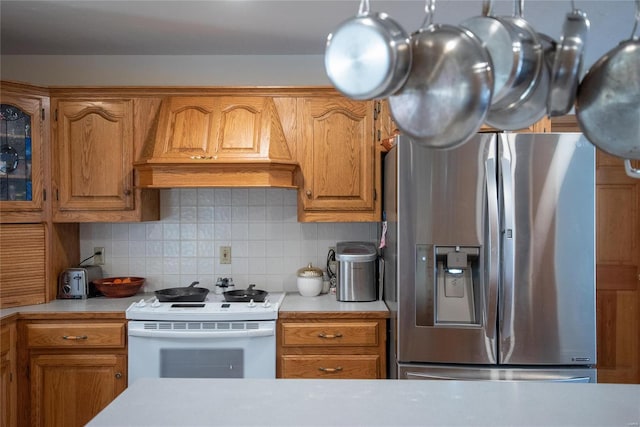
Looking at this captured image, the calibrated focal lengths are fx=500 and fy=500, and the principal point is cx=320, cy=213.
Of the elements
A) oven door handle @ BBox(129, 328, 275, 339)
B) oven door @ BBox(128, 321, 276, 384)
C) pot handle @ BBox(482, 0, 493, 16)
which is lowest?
oven door @ BBox(128, 321, 276, 384)

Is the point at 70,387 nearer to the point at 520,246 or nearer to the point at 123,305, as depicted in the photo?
the point at 123,305

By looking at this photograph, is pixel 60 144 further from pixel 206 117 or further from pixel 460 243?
pixel 460 243

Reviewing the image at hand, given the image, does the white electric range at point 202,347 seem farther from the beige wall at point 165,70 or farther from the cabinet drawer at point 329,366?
the beige wall at point 165,70

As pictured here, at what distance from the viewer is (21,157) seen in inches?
111

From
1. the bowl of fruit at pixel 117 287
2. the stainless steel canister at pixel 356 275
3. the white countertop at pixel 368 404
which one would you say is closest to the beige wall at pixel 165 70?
the stainless steel canister at pixel 356 275

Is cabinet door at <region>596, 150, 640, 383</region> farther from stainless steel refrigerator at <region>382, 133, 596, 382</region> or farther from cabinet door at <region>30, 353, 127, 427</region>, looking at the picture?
cabinet door at <region>30, 353, 127, 427</region>

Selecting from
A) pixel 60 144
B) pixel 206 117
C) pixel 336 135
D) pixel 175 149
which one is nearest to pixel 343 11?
pixel 336 135

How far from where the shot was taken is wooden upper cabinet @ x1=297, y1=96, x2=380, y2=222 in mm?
2961

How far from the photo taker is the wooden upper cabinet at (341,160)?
2.96m

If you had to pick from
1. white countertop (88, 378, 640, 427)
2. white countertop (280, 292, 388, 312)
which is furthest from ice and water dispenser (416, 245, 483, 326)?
white countertop (88, 378, 640, 427)

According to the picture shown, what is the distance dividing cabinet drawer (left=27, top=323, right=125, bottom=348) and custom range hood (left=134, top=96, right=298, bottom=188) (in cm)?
82

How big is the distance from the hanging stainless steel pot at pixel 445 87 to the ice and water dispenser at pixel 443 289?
1644 mm

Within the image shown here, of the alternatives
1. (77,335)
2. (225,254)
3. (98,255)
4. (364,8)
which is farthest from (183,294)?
(364,8)

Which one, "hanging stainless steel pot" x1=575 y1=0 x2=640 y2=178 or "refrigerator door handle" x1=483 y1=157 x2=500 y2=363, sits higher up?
"hanging stainless steel pot" x1=575 y1=0 x2=640 y2=178
